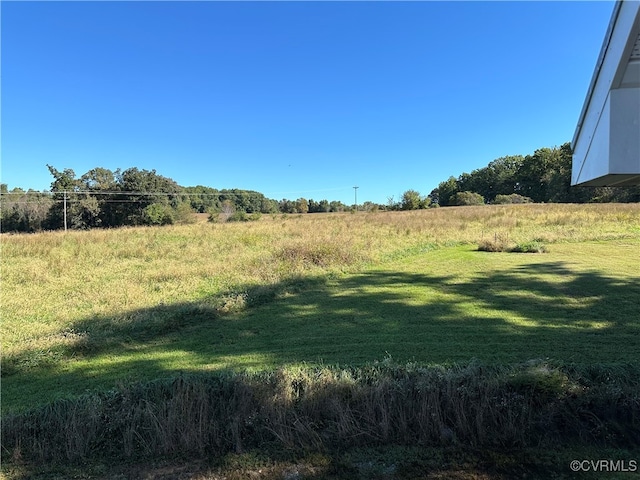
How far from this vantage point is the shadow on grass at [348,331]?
4371mm

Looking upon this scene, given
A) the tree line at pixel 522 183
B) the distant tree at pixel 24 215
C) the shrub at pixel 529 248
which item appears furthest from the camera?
the tree line at pixel 522 183

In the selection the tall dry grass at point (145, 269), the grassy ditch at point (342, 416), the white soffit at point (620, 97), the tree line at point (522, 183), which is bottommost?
the grassy ditch at point (342, 416)

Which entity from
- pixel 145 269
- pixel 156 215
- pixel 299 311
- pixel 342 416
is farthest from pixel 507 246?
pixel 156 215

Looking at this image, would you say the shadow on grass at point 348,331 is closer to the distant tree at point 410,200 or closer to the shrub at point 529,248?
the shrub at point 529,248

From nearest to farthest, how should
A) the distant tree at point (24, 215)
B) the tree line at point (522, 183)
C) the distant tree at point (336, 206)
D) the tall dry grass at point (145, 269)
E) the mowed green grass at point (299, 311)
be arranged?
1. the mowed green grass at point (299, 311)
2. the tall dry grass at point (145, 269)
3. the distant tree at point (24, 215)
4. the tree line at point (522, 183)
5. the distant tree at point (336, 206)

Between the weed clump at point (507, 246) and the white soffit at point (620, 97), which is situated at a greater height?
the white soffit at point (620, 97)

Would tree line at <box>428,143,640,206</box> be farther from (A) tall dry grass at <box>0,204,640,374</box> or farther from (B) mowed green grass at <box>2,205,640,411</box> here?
(B) mowed green grass at <box>2,205,640,411</box>

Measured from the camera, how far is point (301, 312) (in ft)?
22.3

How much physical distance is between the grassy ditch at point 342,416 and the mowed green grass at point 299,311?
0.72 m

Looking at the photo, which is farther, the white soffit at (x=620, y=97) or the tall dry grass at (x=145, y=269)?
the tall dry grass at (x=145, y=269)

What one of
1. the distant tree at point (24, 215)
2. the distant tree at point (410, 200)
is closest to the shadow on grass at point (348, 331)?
the distant tree at point (410, 200)

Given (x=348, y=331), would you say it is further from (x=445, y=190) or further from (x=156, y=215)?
(x=445, y=190)

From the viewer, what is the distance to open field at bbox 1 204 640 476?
14.6ft

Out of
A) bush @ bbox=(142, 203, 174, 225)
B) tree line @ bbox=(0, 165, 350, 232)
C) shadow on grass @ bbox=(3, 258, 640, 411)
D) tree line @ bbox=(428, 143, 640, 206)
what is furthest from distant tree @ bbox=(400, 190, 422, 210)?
shadow on grass @ bbox=(3, 258, 640, 411)
